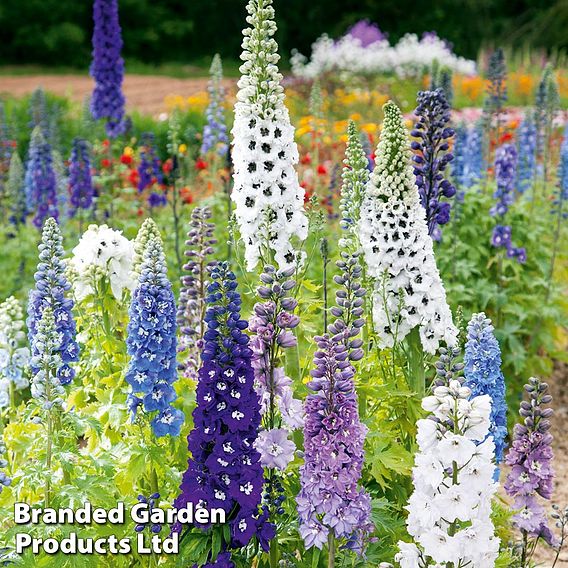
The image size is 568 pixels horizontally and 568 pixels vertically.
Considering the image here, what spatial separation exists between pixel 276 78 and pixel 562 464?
12.1 feet

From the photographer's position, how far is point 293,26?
3028 centimetres

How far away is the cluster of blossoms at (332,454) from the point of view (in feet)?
10.4

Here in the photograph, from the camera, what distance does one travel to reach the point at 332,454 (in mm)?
3180

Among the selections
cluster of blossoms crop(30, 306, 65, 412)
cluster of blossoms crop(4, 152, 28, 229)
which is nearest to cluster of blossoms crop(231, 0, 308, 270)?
cluster of blossoms crop(30, 306, 65, 412)

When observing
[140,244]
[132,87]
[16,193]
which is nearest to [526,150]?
[16,193]

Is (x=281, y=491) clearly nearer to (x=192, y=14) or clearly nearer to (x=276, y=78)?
(x=276, y=78)

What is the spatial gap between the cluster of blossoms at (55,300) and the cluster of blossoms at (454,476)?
1.45 meters

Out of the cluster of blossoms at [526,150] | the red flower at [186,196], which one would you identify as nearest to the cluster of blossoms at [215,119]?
the red flower at [186,196]

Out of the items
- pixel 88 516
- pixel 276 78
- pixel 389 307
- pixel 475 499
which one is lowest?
pixel 88 516

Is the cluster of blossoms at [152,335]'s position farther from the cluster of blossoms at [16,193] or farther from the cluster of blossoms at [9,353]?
the cluster of blossoms at [16,193]

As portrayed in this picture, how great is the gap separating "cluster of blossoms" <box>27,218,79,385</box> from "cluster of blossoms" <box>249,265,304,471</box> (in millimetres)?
757

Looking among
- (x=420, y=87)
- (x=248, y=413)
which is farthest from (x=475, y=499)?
(x=420, y=87)

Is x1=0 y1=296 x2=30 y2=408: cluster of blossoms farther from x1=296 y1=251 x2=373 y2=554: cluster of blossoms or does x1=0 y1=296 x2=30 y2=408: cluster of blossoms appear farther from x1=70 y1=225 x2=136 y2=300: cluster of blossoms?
x1=296 y1=251 x2=373 y2=554: cluster of blossoms

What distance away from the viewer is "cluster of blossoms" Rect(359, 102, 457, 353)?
389cm
